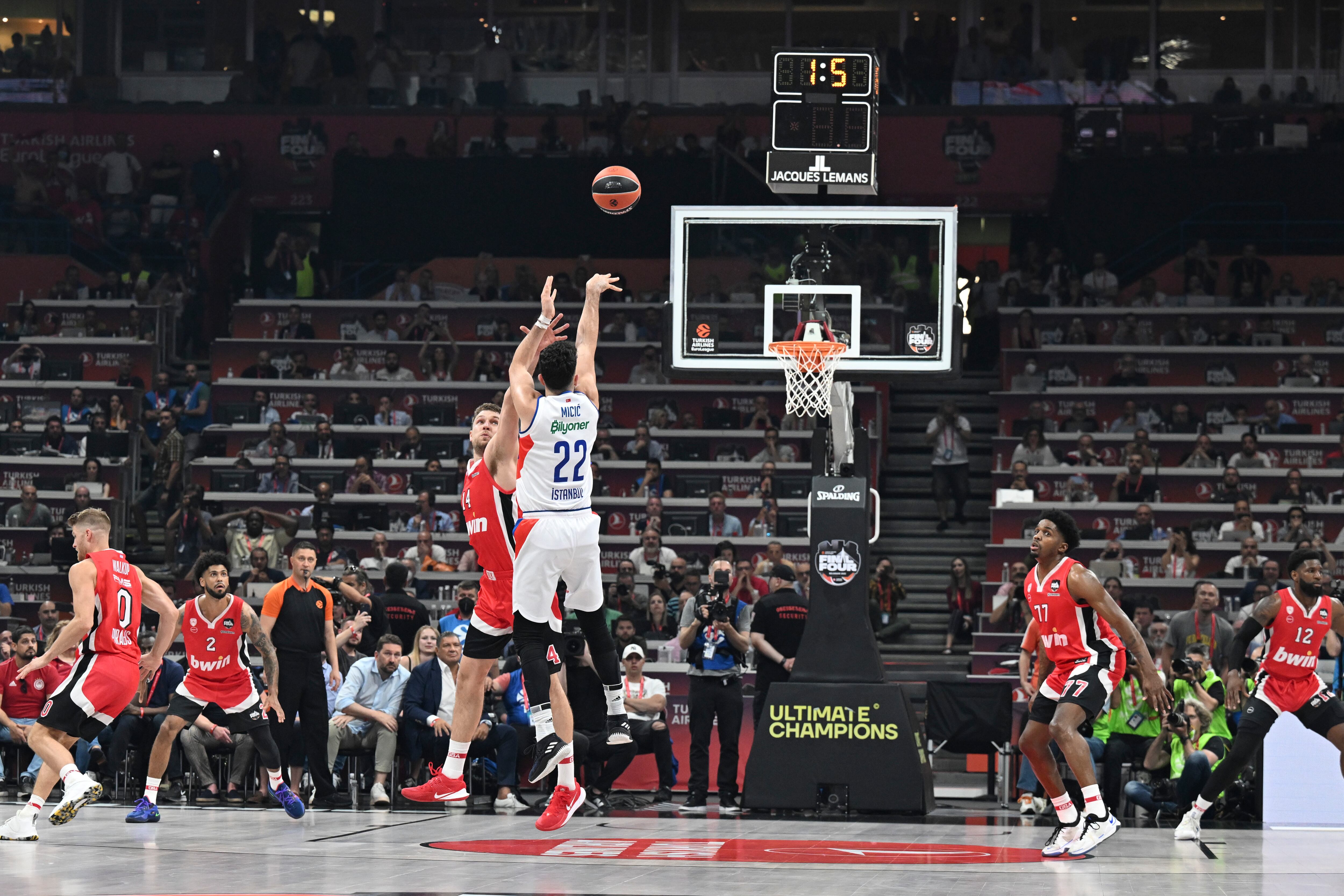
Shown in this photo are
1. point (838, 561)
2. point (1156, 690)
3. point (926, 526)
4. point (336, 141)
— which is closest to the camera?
point (1156, 690)

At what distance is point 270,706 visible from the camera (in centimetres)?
1231

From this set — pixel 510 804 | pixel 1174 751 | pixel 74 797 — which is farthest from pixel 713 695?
pixel 74 797

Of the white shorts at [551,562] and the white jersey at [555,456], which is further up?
the white jersey at [555,456]

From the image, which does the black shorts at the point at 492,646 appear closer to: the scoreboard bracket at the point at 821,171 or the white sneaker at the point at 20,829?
the white sneaker at the point at 20,829

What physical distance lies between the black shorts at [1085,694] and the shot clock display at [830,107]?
15.9 feet

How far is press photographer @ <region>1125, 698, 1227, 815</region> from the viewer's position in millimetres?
13266

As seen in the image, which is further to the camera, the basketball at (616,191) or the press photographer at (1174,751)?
the press photographer at (1174,751)

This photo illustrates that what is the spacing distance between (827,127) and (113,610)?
6764 millimetres

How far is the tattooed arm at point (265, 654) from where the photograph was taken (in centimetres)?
1210

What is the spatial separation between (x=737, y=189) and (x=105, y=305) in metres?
9.92

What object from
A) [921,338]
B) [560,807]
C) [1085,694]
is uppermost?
[921,338]

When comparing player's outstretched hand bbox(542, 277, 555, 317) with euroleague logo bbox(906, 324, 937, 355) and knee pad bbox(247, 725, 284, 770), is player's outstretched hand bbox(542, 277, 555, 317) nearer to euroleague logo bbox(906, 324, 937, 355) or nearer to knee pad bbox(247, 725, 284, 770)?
knee pad bbox(247, 725, 284, 770)

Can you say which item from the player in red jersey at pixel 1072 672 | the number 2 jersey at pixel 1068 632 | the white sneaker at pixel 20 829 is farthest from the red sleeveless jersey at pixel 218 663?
the number 2 jersey at pixel 1068 632

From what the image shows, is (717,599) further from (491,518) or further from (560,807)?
(560,807)
